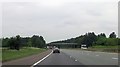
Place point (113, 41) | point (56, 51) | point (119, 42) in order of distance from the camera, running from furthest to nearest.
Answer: point (113, 41)
point (119, 42)
point (56, 51)

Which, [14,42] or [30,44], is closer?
[14,42]

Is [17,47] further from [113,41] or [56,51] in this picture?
[113,41]

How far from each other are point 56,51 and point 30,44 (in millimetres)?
106124

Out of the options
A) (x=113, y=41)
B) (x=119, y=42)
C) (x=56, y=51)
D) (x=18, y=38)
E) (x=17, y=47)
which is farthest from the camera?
(x=113, y=41)

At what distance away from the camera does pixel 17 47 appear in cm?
9875

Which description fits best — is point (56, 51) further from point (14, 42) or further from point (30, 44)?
point (30, 44)

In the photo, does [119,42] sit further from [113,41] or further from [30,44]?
[30,44]

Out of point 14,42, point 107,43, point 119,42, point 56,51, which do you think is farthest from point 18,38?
point 107,43

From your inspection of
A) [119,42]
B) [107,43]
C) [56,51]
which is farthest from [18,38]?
[107,43]

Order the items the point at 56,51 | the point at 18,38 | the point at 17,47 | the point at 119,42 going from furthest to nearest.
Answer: the point at 119,42 < the point at 18,38 < the point at 17,47 < the point at 56,51

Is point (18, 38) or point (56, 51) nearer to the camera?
point (56, 51)

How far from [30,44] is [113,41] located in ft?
160

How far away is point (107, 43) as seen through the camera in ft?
630

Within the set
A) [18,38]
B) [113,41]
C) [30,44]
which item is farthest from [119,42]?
[18,38]
